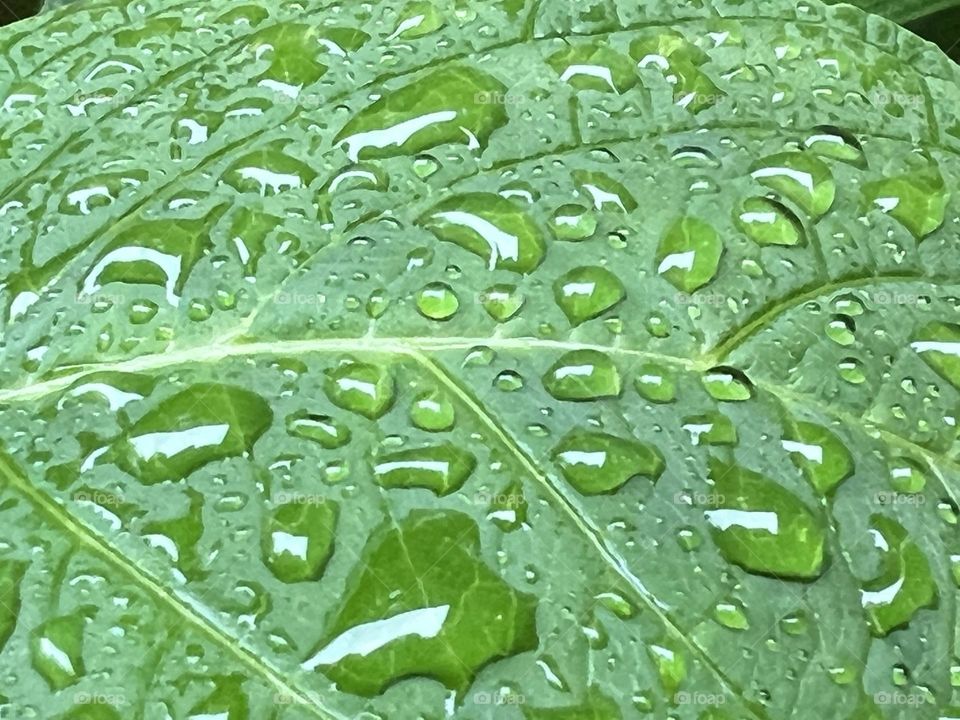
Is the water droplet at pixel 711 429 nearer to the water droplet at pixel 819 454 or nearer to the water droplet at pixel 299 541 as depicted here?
the water droplet at pixel 819 454

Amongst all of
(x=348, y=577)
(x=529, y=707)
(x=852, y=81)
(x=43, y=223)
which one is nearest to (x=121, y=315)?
(x=43, y=223)

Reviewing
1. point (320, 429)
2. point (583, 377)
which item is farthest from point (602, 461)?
point (320, 429)

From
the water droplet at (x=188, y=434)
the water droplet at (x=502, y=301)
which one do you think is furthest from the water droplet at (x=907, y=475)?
the water droplet at (x=188, y=434)

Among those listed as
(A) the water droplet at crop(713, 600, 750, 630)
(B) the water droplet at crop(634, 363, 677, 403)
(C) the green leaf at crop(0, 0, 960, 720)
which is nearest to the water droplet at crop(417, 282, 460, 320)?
(C) the green leaf at crop(0, 0, 960, 720)

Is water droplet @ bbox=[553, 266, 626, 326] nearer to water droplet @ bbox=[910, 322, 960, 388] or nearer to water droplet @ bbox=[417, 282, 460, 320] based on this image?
water droplet @ bbox=[417, 282, 460, 320]

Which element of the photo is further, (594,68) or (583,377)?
(594,68)

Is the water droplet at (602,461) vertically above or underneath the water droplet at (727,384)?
underneath

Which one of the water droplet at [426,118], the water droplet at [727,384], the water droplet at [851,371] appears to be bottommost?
the water droplet at [851,371]

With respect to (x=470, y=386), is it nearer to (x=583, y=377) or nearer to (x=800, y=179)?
(x=583, y=377)

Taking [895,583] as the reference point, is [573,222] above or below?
above
